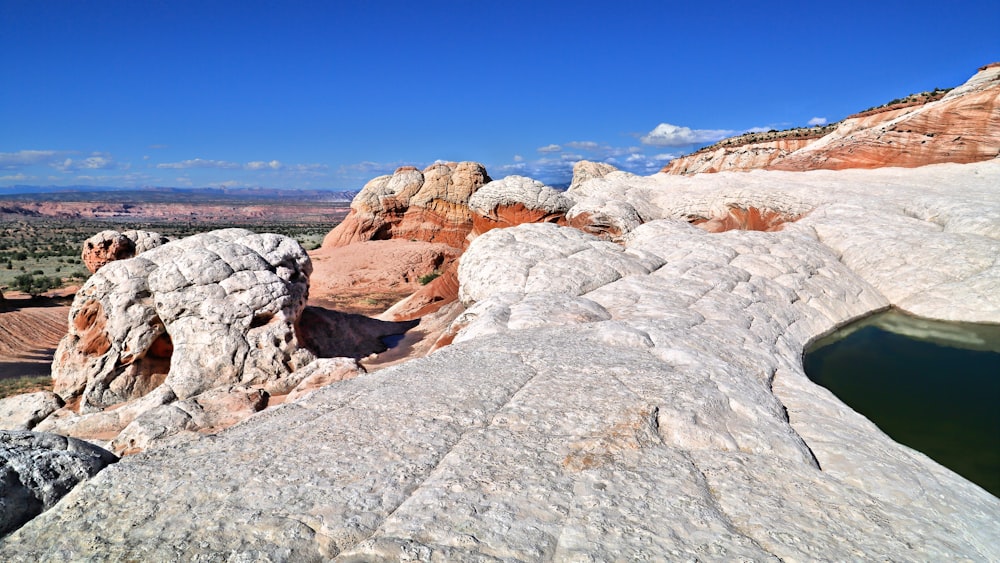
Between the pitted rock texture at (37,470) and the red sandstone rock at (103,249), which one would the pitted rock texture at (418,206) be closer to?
the red sandstone rock at (103,249)

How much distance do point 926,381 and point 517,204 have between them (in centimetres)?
1649

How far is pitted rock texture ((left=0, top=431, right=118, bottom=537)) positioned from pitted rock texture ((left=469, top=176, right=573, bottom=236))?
20214mm

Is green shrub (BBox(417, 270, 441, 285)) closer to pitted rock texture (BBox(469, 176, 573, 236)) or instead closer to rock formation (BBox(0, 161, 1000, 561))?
pitted rock texture (BBox(469, 176, 573, 236))

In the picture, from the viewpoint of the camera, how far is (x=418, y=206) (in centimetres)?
3111

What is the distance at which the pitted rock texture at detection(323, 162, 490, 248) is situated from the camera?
30672mm

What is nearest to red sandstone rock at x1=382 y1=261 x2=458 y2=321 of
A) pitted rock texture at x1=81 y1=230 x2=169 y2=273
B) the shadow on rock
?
the shadow on rock

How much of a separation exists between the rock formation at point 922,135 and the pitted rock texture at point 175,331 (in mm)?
30480

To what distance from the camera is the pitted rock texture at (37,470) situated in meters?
3.79

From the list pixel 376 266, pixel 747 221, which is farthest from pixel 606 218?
pixel 376 266

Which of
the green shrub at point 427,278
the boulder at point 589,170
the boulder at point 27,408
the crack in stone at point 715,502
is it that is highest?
the boulder at point 589,170

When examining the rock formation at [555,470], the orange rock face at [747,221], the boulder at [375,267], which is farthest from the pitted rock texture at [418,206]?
the rock formation at [555,470]

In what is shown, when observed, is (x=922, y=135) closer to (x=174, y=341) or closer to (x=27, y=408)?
(x=174, y=341)

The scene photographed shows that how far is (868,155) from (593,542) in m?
32.7

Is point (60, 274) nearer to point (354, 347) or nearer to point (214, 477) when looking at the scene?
point (354, 347)
